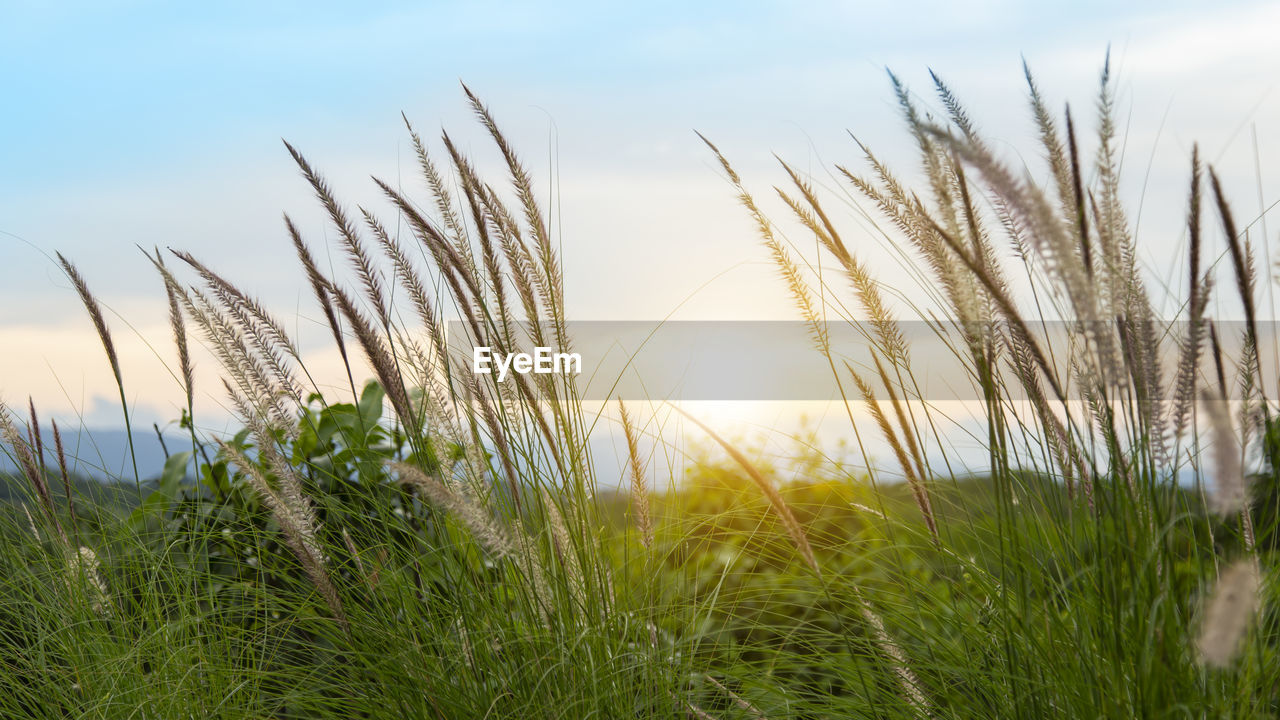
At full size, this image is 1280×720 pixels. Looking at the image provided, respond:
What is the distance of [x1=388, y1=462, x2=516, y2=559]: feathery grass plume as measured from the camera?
113cm

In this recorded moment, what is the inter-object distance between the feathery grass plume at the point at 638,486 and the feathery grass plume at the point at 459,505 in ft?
1.07

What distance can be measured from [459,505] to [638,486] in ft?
1.95

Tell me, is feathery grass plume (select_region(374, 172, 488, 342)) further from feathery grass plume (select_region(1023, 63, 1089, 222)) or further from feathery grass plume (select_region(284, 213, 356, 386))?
feathery grass plume (select_region(1023, 63, 1089, 222))

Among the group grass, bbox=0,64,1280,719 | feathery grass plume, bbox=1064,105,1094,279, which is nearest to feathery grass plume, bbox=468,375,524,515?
grass, bbox=0,64,1280,719

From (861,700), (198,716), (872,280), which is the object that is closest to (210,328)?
(198,716)

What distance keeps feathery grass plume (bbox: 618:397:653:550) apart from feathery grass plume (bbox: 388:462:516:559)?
33 centimetres

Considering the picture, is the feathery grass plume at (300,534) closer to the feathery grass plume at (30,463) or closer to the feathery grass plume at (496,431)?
the feathery grass plume at (496,431)

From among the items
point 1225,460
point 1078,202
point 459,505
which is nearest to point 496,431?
point 459,505

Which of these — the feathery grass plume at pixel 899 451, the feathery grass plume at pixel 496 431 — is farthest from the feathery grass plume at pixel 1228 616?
the feathery grass plume at pixel 496 431

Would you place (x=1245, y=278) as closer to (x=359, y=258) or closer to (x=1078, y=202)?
(x=1078, y=202)

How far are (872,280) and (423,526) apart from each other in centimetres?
119

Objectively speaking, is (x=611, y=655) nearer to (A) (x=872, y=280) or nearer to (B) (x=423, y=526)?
(B) (x=423, y=526)

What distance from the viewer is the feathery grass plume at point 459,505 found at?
1.13 m

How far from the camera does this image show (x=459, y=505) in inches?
47.6
